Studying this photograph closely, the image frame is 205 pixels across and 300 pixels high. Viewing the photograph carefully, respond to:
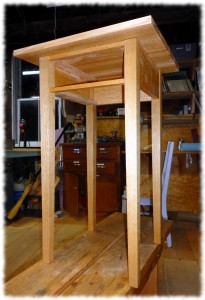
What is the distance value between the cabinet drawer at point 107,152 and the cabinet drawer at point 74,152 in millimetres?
200

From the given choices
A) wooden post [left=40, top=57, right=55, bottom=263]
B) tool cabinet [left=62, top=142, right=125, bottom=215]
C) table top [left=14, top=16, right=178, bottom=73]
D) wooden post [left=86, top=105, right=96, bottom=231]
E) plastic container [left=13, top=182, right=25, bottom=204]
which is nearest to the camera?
table top [left=14, top=16, right=178, bottom=73]

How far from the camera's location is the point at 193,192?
2.80 m

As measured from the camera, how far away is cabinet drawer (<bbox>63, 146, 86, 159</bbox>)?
9.06 ft

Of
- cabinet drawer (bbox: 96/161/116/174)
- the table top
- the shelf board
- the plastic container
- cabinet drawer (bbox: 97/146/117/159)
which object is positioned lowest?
the plastic container

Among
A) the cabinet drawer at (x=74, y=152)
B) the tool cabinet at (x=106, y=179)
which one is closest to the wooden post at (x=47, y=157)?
the tool cabinet at (x=106, y=179)

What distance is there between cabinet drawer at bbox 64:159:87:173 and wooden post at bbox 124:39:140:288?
201 cm

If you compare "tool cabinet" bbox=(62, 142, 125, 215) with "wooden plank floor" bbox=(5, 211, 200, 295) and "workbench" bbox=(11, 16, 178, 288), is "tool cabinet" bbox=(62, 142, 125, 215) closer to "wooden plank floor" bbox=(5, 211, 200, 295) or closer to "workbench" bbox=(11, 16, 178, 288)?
"wooden plank floor" bbox=(5, 211, 200, 295)

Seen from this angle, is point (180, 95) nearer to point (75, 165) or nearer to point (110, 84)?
point (75, 165)

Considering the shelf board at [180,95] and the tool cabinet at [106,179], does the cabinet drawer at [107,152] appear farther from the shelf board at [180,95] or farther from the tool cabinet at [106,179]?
the shelf board at [180,95]

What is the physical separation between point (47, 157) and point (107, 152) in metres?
1.76

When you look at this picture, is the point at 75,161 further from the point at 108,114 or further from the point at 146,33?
the point at 146,33

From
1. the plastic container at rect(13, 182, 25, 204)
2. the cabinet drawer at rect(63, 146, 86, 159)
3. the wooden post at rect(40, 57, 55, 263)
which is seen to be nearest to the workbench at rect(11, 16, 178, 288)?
the wooden post at rect(40, 57, 55, 263)

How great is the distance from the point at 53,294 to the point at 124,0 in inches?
121

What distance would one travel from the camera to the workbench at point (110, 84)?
2.49 ft
